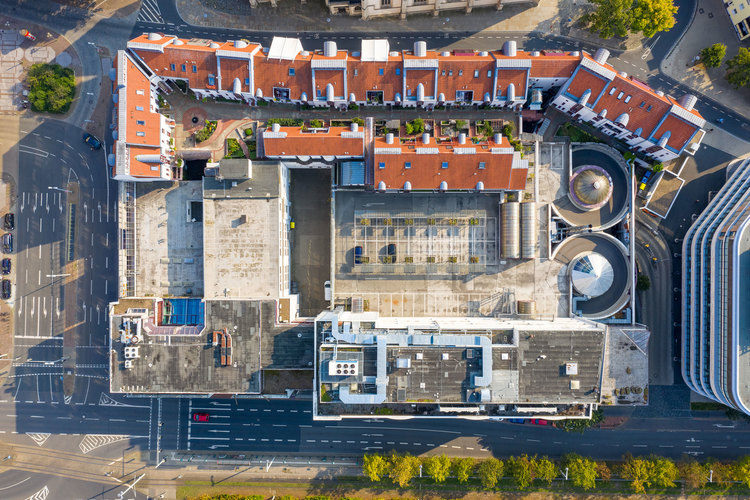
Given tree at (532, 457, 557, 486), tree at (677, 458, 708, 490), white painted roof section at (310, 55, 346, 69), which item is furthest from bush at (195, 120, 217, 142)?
tree at (677, 458, 708, 490)

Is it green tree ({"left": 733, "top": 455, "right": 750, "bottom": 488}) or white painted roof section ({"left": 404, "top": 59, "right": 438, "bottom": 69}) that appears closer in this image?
white painted roof section ({"left": 404, "top": 59, "right": 438, "bottom": 69})

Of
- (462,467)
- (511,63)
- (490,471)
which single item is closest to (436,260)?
(511,63)

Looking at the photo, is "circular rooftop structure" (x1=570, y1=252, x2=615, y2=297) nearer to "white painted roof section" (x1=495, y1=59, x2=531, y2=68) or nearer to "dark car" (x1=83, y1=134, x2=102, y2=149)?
"white painted roof section" (x1=495, y1=59, x2=531, y2=68)

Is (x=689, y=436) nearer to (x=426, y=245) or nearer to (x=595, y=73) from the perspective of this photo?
(x=426, y=245)

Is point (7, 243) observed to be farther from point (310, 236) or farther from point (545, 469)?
point (545, 469)


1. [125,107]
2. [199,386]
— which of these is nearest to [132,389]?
[199,386]

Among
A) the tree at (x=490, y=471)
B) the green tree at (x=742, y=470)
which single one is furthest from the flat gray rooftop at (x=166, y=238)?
the green tree at (x=742, y=470)
